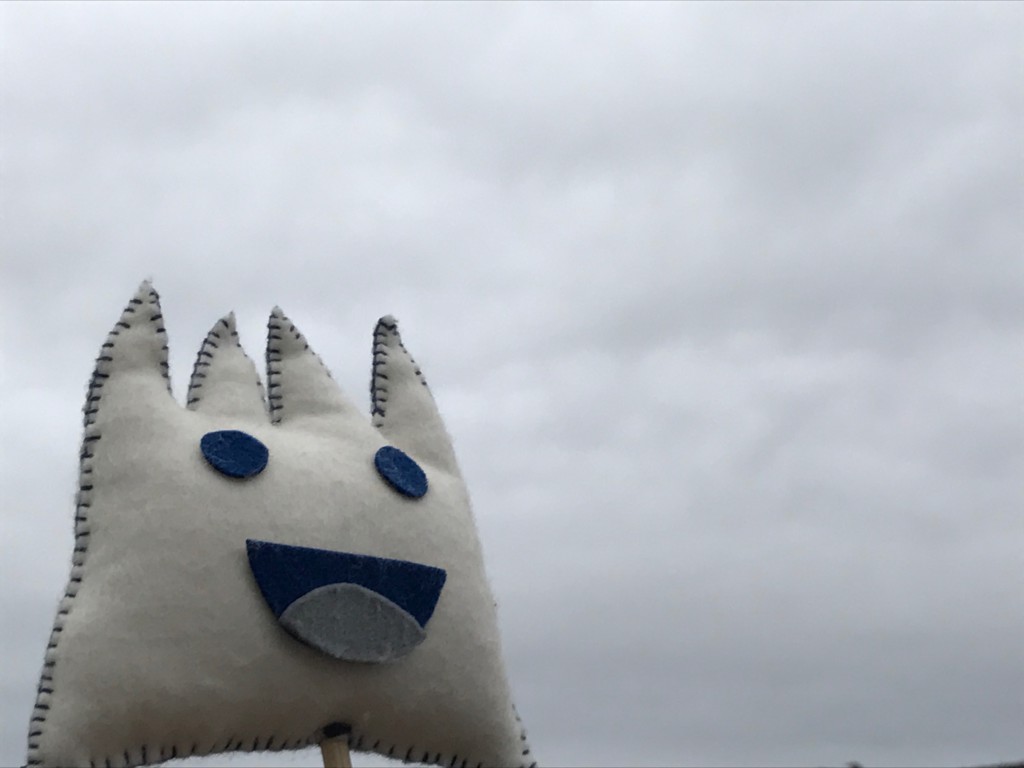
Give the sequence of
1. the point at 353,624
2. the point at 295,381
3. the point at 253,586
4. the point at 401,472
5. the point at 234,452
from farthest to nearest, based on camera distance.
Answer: the point at 295,381 < the point at 401,472 < the point at 234,452 < the point at 353,624 < the point at 253,586

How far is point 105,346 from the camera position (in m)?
7.17

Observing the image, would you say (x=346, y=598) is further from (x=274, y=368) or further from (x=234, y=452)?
(x=274, y=368)

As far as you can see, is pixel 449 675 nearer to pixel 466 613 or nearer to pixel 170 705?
pixel 466 613

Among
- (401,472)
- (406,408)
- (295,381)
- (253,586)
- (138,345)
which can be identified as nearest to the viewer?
(253,586)

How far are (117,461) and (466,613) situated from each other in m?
2.07

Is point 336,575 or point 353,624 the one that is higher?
point 336,575

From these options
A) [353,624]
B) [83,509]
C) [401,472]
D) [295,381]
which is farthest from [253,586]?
[295,381]

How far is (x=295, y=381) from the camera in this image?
25.7 ft

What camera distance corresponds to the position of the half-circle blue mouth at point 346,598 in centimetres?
668

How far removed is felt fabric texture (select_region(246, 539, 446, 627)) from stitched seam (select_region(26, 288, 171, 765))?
859 mm

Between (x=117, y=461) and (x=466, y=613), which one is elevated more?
(x=117, y=461)

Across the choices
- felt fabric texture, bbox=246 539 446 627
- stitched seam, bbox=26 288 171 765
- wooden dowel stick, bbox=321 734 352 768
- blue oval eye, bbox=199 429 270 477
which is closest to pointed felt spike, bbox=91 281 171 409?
stitched seam, bbox=26 288 171 765

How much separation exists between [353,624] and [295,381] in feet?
5.48

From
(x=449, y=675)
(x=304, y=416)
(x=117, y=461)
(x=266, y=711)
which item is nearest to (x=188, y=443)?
(x=117, y=461)
